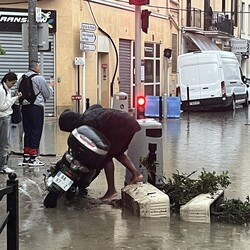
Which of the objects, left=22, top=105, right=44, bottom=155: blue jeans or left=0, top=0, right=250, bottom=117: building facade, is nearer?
left=22, top=105, right=44, bottom=155: blue jeans

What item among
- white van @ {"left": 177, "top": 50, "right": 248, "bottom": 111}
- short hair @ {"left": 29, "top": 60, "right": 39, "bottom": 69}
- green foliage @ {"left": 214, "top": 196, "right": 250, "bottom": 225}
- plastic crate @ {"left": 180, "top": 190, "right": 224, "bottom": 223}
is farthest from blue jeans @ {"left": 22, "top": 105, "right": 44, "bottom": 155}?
white van @ {"left": 177, "top": 50, "right": 248, "bottom": 111}

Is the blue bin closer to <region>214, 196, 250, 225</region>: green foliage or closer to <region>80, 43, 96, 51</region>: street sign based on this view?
<region>80, 43, 96, 51</region>: street sign

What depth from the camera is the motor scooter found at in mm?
7688

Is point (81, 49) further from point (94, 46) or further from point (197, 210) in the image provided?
point (197, 210)

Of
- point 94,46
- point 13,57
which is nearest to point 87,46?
point 94,46

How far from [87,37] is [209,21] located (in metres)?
18.0

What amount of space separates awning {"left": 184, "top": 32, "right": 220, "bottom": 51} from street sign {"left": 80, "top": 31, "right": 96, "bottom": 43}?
13.6 m

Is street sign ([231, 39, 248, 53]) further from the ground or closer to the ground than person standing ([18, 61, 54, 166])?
further from the ground

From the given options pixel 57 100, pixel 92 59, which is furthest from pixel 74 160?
pixel 92 59

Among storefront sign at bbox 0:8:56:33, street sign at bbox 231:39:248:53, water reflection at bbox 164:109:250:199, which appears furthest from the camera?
street sign at bbox 231:39:248:53

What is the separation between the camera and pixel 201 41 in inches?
1522

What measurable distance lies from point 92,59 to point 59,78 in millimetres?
2223

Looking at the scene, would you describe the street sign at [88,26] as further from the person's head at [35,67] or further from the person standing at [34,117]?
the person standing at [34,117]

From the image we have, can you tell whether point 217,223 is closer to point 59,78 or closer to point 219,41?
point 59,78
